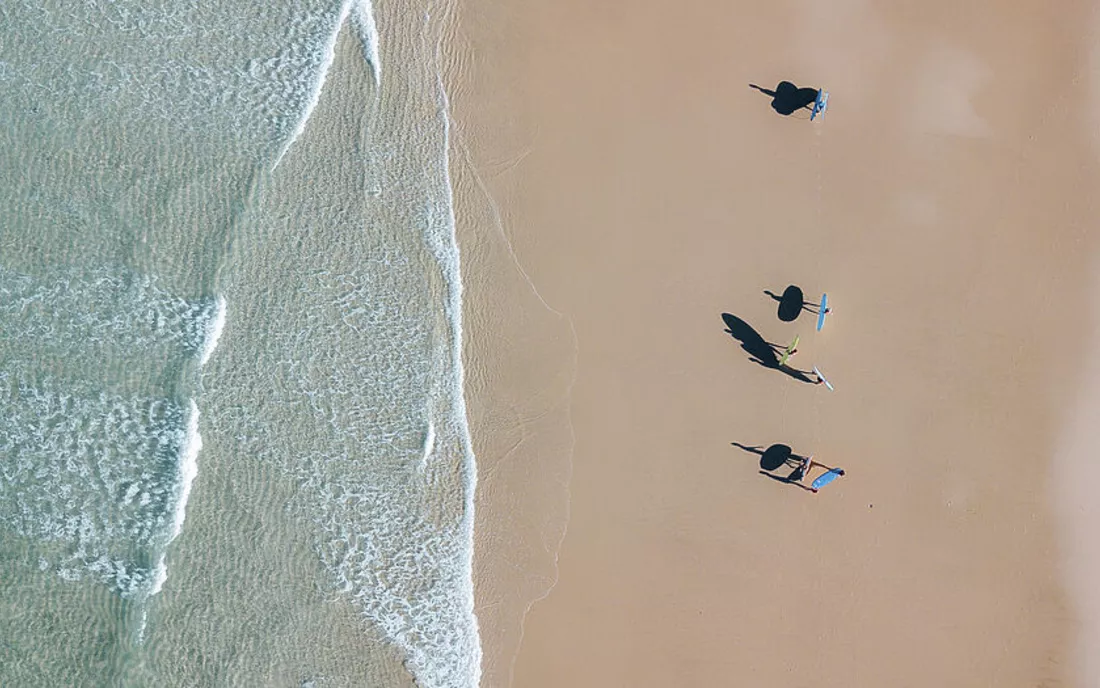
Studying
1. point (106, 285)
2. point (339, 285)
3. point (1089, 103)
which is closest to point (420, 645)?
point (339, 285)

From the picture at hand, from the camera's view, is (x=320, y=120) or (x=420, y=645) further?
(x=320, y=120)

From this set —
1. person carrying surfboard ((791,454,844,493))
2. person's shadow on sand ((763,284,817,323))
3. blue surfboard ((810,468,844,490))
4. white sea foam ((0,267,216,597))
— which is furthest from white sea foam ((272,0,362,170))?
blue surfboard ((810,468,844,490))

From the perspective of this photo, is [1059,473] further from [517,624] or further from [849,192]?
[517,624]

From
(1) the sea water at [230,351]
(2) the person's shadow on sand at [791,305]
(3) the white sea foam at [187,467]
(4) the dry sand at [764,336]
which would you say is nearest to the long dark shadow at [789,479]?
(4) the dry sand at [764,336]

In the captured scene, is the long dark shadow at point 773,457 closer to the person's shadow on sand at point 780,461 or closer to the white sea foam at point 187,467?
the person's shadow on sand at point 780,461

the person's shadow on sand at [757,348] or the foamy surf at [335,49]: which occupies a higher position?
the foamy surf at [335,49]

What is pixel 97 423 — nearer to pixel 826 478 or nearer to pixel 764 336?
pixel 764 336

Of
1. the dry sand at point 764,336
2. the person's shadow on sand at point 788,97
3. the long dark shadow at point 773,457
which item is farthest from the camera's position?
the person's shadow on sand at point 788,97
